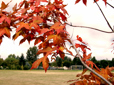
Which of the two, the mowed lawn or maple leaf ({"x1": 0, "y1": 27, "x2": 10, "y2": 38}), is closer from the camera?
maple leaf ({"x1": 0, "y1": 27, "x2": 10, "y2": 38})

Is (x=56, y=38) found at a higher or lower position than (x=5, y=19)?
lower

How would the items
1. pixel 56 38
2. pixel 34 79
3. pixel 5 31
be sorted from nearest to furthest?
→ pixel 56 38
pixel 5 31
pixel 34 79

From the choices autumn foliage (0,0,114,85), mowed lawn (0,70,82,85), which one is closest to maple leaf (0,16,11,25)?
autumn foliage (0,0,114,85)

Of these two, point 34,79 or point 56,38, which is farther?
point 34,79

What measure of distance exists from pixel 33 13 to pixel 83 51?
54 cm

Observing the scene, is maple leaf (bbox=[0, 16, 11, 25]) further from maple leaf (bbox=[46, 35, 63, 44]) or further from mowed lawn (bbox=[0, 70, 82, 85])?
mowed lawn (bbox=[0, 70, 82, 85])

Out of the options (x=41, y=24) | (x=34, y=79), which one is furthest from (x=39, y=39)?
(x=34, y=79)

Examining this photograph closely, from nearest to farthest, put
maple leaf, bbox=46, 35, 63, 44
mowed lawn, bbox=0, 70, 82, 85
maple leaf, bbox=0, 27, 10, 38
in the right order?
1. maple leaf, bbox=46, 35, 63, 44
2. maple leaf, bbox=0, 27, 10, 38
3. mowed lawn, bbox=0, 70, 82, 85

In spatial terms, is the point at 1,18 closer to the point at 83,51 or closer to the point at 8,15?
the point at 8,15

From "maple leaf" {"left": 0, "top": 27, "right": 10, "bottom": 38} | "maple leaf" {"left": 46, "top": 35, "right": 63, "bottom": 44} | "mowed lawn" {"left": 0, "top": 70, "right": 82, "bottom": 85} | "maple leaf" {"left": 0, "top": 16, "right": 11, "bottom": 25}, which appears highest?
"maple leaf" {"left": 0, "top": 16, "right": 11, "bottom": 25}

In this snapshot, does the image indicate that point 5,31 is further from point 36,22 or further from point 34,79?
point 34,79

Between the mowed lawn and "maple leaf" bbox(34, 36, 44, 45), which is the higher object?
"maple leaf" bbox(34, 36, 44, 45)

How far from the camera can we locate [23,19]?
3.59 ft

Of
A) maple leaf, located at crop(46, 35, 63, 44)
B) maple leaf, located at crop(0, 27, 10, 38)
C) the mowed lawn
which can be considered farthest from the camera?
the mowed lawn
